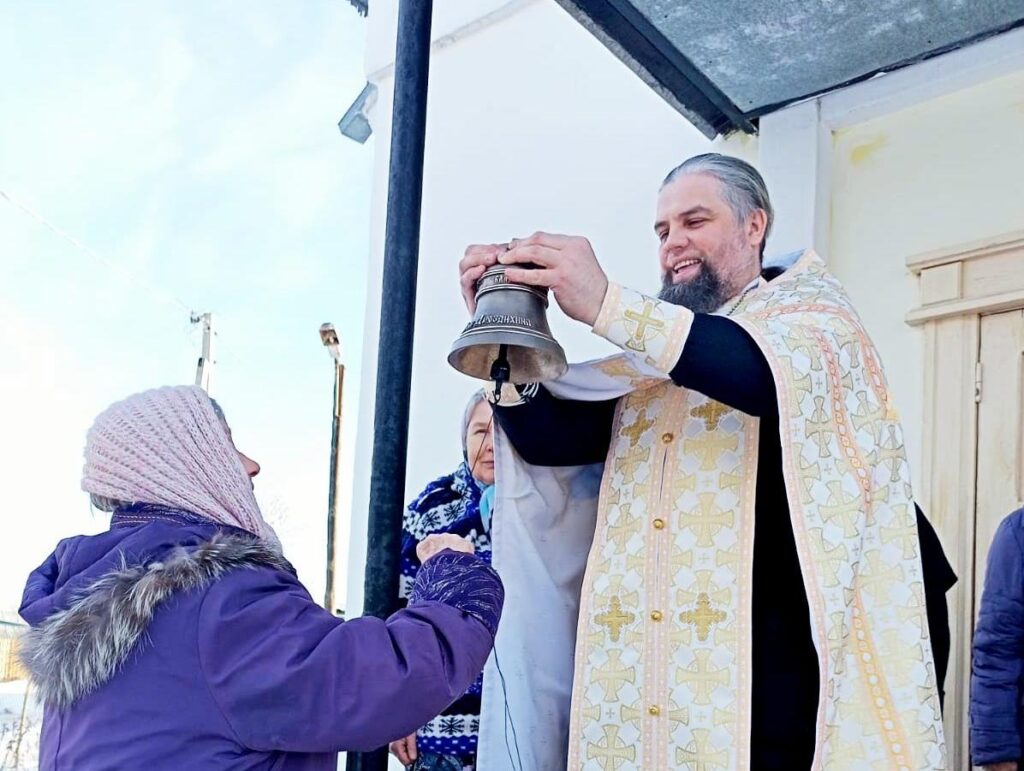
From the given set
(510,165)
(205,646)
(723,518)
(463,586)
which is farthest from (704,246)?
(510,165)

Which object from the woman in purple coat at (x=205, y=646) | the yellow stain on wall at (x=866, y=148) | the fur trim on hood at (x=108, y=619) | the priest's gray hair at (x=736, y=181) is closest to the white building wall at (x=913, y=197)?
the yellow stain on wall at (x=866, y=148)

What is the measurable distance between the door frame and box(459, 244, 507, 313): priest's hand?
7.74 ft

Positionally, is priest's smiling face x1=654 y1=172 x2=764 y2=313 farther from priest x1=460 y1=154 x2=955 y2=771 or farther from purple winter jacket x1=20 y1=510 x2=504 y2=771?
purple winter jacket x1=20 y1=510 x2=504 y2=771

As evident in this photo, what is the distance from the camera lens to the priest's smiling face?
2.54 m

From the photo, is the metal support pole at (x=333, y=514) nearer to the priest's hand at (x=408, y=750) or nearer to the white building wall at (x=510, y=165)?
the white building wall at (x=510, y=165)

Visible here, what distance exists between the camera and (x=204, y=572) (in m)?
1.85

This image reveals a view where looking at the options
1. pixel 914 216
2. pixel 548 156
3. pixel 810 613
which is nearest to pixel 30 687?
pixel 810 613

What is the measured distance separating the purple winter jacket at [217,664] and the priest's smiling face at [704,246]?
989mm

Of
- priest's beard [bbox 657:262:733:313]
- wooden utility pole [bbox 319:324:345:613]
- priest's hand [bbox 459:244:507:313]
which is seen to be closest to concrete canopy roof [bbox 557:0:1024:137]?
priest's beard [bbox 657:262:733:313]

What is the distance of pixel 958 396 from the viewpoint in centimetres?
386

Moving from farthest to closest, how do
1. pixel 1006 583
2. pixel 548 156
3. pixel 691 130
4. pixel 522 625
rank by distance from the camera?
pixel 548 156, pixel 691 130, pixel 1006 583, pixel 522 625

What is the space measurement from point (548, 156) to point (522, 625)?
395cm

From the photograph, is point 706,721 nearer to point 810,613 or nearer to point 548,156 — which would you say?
point 810,613

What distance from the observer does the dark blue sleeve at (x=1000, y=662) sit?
10.8 feet
